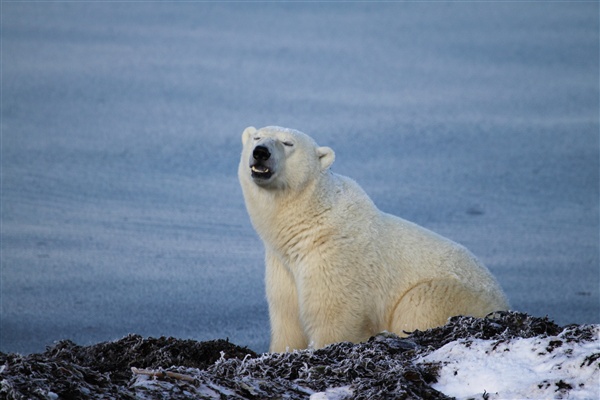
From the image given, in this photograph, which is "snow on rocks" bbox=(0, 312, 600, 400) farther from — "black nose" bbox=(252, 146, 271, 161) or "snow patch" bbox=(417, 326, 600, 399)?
"black nose" bbox=(252, 146, 271, 161)

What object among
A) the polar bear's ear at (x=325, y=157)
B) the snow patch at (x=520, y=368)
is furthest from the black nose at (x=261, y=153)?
the snow patch at (x=520, y=368)

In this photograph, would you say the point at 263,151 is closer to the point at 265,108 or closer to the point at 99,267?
the point at 99,267

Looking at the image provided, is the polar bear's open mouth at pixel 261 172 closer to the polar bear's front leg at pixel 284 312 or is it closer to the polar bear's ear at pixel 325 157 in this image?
the polar bear's ear at pixel 325 157

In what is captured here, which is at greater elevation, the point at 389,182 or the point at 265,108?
the point at 265,108

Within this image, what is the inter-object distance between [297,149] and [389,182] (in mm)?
3214

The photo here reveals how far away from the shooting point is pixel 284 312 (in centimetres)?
537

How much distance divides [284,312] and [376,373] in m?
1.77

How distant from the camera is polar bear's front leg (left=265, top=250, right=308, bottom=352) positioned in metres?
5.36

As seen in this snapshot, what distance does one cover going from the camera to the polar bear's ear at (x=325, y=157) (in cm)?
523

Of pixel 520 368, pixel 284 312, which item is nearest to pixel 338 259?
pixel 284 312

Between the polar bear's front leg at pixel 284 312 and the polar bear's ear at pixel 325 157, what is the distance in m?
0.56

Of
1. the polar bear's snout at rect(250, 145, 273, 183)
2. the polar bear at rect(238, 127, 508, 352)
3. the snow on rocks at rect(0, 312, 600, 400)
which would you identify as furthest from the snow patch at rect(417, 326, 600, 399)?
the polar bear's snout at rect(250, 145, 273, 183)

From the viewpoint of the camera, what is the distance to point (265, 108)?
9.50 metres

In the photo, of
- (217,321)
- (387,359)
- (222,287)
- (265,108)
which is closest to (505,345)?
(387,359)
